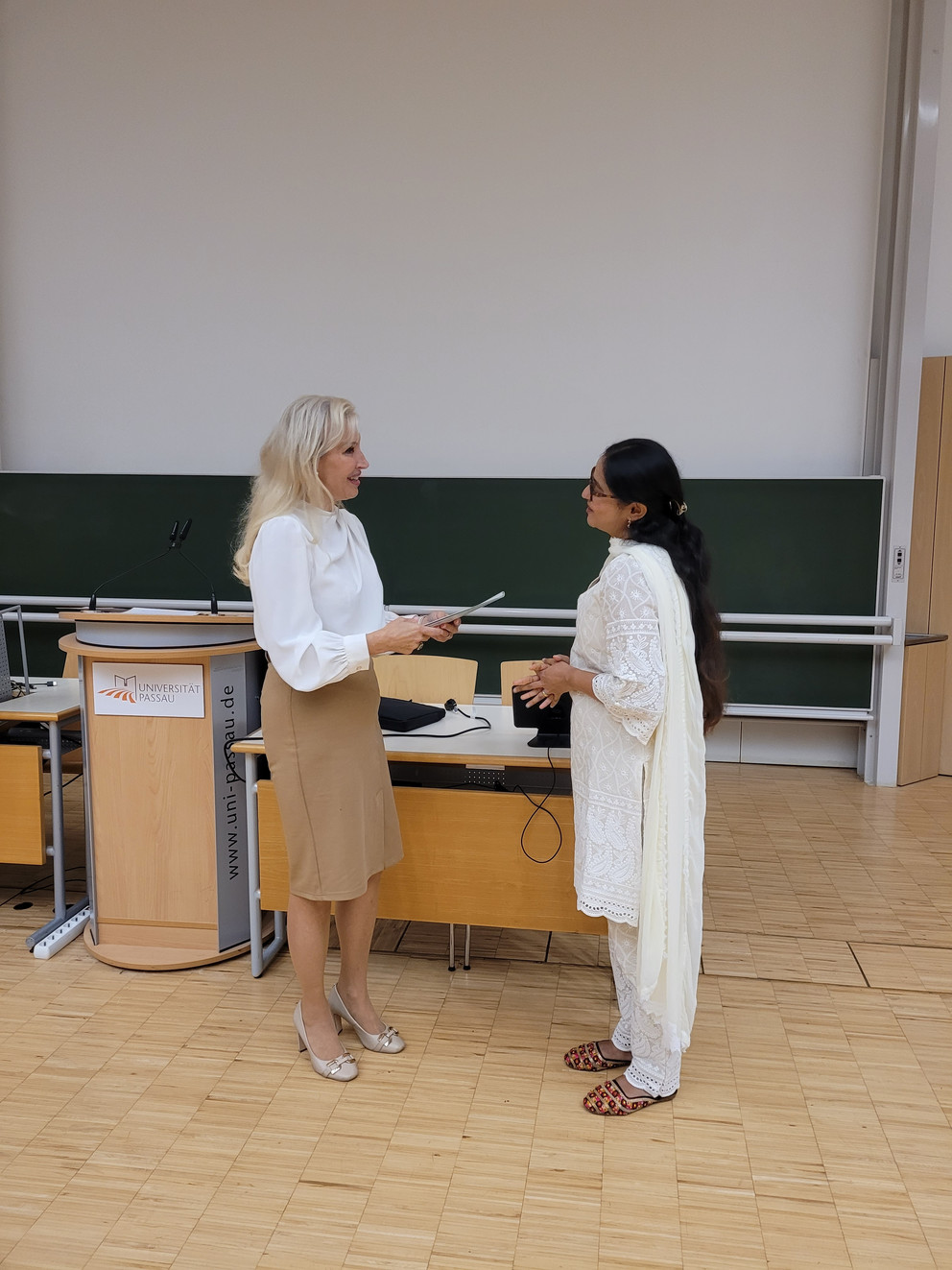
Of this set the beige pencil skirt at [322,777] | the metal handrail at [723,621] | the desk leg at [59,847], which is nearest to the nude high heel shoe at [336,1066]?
the beige pencil skirt at [322,777]

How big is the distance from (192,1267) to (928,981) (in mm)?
2250

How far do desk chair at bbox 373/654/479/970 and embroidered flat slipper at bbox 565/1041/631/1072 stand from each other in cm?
132

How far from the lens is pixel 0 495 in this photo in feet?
18.7

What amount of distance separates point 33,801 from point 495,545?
2871 mm

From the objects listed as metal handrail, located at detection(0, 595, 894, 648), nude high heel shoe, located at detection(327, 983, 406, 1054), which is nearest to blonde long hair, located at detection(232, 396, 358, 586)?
nude high heel shoe, located at detection(327, 983, 406, 1054)

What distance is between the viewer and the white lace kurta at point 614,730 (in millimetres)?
2045

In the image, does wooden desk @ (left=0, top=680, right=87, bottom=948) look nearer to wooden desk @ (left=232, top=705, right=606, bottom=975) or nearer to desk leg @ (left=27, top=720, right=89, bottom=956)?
desk leg @ (left=27, top=720, right=89, bottom=956)

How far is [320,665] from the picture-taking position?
2.10 meters

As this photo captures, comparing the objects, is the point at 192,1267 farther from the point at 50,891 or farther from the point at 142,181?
the point at 142,181

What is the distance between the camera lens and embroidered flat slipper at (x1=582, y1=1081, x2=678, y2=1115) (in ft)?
7.30

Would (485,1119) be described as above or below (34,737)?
below

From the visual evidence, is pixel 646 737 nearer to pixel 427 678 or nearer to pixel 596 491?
pixel 596 491

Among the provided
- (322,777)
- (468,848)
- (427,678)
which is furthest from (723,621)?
(322,777)

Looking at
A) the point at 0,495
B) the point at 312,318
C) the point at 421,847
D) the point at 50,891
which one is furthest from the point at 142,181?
the point at 421,847
